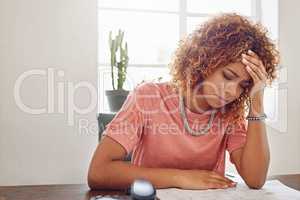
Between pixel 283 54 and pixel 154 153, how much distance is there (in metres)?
2.08

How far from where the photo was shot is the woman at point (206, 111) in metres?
1.05

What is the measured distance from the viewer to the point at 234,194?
880 mm

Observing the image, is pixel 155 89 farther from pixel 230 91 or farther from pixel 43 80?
pixel 43 80

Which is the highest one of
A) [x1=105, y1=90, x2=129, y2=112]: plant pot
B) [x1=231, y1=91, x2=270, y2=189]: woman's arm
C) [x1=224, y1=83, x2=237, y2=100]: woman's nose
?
[x1=224, y1=83, x2=237, y2=100]: woman's nose

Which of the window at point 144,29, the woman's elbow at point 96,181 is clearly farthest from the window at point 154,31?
the woman's elbow at point 96,181

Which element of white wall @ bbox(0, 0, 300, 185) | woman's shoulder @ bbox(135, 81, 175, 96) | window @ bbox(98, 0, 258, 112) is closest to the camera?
woman's shoulder @ bbox(135, 81, 175, 96)

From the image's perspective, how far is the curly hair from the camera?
42.3 inches

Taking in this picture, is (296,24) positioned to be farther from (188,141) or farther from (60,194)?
(60,194)

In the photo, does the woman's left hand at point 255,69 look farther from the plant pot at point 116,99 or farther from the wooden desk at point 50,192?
the plant pot at point 116,99

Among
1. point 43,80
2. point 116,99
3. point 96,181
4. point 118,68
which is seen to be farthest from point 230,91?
point 43,80

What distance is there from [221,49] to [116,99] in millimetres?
1279

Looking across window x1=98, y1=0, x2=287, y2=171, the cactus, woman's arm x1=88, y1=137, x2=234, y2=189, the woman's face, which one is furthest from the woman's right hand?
window x1=98, y1=0, x2=287, y2=171

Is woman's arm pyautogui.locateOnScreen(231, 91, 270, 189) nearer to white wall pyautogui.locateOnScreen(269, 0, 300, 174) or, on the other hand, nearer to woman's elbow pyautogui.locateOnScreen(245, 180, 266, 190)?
woman's elbow pyautogui.locateOnScreen(245, 180, 266, 190)

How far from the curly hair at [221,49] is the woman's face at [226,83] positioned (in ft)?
0.06
